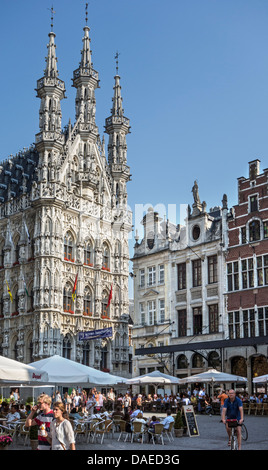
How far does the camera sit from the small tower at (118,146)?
52.5 metres

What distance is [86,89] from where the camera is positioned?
51.1 m

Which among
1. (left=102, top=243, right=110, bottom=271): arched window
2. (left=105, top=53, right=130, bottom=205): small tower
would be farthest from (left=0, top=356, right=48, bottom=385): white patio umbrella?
(left=105, top=53, right=130, bottom=205): small tower

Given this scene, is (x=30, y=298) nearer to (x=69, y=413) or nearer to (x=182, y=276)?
(x=182, y=276)

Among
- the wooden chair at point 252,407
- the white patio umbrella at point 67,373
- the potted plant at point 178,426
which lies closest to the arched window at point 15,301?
the wooden chair at point 252,407

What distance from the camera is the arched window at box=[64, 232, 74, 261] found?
4639 centimetres

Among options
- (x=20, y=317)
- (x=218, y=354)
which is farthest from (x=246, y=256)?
(x=20, y=317)

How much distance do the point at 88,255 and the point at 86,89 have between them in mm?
14567

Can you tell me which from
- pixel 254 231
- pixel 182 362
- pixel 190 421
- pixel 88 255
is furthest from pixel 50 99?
pixel 190 421

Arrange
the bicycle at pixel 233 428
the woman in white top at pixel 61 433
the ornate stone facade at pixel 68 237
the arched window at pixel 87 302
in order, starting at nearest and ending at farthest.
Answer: the woman in white top at pixel 61 433, the bicycle at pixel 233 428, the ornate stone facade at pixel 68 237, the arched window at pixel 87 302

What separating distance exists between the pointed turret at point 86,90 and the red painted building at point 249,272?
17.4 m

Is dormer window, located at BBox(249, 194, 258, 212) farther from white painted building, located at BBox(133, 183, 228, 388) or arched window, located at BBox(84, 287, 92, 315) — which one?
arched window, located at BBox(84, 287, 92, 315)

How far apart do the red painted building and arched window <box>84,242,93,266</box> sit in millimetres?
13870

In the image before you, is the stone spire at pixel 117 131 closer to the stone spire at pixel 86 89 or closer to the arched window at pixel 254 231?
the stone spire at pixel 86 89
